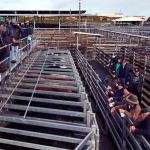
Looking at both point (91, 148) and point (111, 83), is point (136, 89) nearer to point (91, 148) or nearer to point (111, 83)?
point (111, 83)

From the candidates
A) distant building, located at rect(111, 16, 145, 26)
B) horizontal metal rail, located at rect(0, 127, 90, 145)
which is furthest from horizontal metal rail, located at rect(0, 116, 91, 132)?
distant building, located at rect(111, 16, 145, 26)

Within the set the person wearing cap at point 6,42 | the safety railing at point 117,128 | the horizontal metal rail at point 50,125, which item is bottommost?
the safety railing at point 117,128

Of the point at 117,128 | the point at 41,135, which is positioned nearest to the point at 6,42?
the point at 41,135

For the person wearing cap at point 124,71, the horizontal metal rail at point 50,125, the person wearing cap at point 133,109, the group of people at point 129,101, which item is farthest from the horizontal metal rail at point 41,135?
the person wearing cap at point 124,71

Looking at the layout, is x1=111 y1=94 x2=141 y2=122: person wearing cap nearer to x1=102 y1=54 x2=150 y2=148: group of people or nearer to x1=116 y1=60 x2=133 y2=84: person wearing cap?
x1=102 y1=54 x2=150 y2=148: group of people

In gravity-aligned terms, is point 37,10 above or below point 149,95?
above

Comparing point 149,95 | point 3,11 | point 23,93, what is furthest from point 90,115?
point 3,11

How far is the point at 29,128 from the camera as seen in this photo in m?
4.25

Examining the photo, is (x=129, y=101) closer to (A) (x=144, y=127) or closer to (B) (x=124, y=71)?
(A) (x=144, y=127)

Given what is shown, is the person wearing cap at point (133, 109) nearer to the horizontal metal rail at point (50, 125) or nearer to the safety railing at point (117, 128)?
the safety railing at point (117, 128)

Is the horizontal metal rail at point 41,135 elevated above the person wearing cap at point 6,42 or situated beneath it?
situated beneath

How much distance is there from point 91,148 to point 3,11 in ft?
121

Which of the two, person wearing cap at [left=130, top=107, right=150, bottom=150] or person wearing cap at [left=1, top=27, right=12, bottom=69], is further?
person wearing cap at [left=1, top=27, right=12, bottom=69]

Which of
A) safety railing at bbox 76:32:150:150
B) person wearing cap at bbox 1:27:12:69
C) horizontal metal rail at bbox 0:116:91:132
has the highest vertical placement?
person wearing cap at bbox 1:27:12:69
